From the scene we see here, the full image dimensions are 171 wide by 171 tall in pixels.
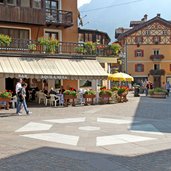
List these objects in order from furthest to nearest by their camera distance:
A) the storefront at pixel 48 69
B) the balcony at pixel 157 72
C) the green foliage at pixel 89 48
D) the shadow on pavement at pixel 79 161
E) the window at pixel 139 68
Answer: the window at pixel 139 68 → the balcony at pixel 157 72 → the green foliage at pixel 89 48 → the storefront at pixel 48 69 → the shadow on pavement at pixel 79 161

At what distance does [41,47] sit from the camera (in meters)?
29.0

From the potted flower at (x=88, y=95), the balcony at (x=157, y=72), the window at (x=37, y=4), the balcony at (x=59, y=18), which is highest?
the window at (x=37, y=4)

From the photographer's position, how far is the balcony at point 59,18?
1242 inches

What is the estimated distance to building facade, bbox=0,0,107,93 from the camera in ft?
85.9

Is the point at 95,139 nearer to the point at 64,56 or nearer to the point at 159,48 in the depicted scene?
the point at 64,56

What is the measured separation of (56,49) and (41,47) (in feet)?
4.08

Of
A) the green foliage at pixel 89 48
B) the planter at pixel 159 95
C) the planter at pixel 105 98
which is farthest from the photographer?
the planter at pixel 159 95

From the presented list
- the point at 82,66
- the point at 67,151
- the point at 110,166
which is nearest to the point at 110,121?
the point at 67,151

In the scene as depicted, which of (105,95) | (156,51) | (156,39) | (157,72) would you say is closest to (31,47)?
(105,95)

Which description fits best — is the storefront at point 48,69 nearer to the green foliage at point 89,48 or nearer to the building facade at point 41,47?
the building facade at point 41,47

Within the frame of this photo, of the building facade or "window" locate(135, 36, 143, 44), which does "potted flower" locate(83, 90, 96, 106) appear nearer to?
the building facade

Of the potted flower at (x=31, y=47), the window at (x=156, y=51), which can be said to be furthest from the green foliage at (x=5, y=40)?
the window at (x=156, y=51)

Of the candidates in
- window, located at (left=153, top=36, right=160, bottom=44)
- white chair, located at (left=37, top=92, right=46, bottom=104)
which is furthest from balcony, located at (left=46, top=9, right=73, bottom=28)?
window, located at (left=153, top=36, right=160, bottom=44)

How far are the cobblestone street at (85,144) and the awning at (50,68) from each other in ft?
25.6
